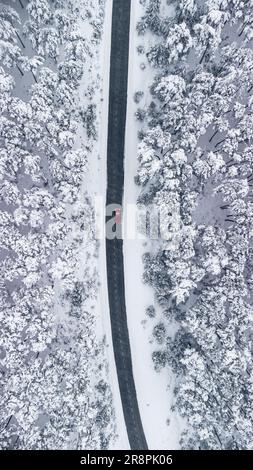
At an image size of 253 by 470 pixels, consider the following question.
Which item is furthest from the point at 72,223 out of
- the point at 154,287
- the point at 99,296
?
the point at 154,287

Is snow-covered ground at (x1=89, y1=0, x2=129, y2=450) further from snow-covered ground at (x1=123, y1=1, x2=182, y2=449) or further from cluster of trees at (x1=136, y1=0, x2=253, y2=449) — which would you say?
cluster of trees at (x1=136, y1=0, x2=253, y2=449)

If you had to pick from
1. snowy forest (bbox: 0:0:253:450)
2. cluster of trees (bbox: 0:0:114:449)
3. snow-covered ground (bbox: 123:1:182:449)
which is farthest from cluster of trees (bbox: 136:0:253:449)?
cluster of trees (bbox: 0:0:114:449)

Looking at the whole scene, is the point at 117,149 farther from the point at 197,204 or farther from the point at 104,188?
the point at 197,204

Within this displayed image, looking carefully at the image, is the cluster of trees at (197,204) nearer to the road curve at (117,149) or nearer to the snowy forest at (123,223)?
the snowy forest at (123,223)

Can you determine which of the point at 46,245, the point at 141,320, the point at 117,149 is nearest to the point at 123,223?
the point at 117,149

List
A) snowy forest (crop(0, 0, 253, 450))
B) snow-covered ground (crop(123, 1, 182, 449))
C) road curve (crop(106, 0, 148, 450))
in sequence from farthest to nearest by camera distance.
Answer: road curve (crop(106, 0, 148, 450)) < snow-covered ground (crop(123, 1, 182, 449)) < snowy forest (crop(0, 0, 253, 450))

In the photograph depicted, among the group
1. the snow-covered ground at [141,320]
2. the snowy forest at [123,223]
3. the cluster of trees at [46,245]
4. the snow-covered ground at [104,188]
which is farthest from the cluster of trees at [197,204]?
the cluster of trees at [46,245]
